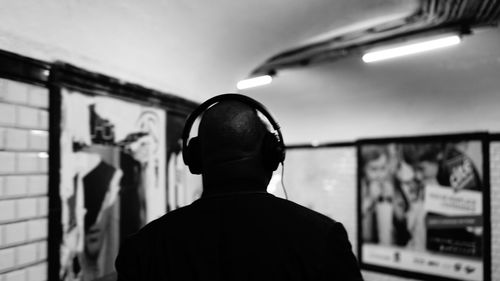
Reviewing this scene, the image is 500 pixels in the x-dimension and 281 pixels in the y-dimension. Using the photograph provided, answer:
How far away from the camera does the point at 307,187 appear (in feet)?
21.2

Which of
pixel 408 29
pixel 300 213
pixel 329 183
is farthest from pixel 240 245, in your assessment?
pixel 329 183

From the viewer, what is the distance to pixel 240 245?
97cm

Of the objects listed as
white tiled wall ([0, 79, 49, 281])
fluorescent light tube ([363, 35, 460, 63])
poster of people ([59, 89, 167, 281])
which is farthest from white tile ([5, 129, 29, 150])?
fluorescent light tube ([363, 35, 460, 63])

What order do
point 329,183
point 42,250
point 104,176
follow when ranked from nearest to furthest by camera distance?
point 42,250
point 104,176
point 329,183

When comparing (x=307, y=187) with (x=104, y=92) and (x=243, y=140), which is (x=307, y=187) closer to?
(x=104, y=92)

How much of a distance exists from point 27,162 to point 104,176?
0.54m

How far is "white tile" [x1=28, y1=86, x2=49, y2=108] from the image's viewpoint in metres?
1.80

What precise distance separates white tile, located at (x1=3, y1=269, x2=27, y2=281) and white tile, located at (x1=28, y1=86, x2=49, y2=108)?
0.85 meters

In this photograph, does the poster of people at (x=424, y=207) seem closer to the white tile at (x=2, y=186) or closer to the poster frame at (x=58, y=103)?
the poster frame at (x=58, y=103)

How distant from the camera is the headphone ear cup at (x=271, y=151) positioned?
1167 mm

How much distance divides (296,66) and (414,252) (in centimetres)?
335

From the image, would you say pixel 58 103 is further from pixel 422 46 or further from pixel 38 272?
pixel 422 46

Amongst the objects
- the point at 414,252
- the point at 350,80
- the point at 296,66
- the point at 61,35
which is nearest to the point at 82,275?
the point at 61,35

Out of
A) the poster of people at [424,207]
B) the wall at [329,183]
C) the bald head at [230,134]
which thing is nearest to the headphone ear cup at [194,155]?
the bald head at [230,134]
